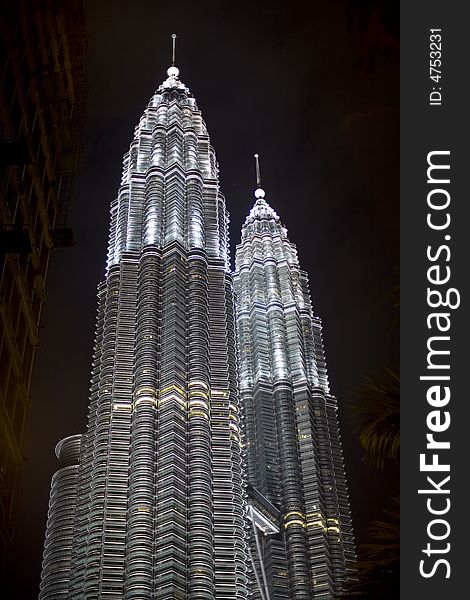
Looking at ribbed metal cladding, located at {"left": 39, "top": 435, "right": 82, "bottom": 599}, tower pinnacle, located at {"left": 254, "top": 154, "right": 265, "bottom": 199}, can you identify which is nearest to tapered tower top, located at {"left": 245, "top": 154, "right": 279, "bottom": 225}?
tower pinnacle, located at {"left": 254, "top": 154, "right": 265, "bottom": 199}

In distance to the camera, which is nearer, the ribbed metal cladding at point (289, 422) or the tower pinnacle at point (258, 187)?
the ribbed metal cladding at point (289, 422)

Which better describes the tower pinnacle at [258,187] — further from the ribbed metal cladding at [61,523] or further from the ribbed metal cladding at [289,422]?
the ribbed metal cladding at [61,523]

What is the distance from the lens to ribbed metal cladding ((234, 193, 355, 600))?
86.9m

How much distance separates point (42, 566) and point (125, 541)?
12.9 metres

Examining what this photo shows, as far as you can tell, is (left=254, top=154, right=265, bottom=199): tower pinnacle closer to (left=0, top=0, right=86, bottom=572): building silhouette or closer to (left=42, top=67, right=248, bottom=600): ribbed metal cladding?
(left=42, top=67, right=248, bottom=600): ribbed metal cladding

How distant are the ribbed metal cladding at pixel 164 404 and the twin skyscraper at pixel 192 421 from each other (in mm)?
140

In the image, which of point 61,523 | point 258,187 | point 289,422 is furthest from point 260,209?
point 61,523

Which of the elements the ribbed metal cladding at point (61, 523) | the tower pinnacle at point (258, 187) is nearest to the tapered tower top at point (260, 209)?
the tower pinnacle at point (258, 187)

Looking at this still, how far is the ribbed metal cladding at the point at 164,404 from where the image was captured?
2731 inches

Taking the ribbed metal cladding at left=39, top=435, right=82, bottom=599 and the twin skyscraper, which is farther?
the ribbed metal cladding at left=39, top=435, right=82, bottom=599

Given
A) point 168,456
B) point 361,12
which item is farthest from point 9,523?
point 361,12

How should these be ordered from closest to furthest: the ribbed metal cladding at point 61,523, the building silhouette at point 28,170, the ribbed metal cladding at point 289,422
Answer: the building silhouette at point 28,170
the ribbed metal cladding at point 61,523
the ribbed metal cladding at point 289,422

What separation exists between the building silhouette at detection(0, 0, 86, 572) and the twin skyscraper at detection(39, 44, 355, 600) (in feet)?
58.5

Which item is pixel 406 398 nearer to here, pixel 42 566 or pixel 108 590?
pixel 108 590
